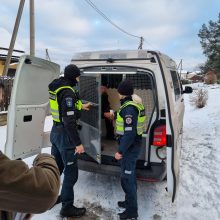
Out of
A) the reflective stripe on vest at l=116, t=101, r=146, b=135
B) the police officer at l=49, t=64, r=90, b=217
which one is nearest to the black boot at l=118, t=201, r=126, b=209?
the police officer at l=49, t=64, r=90, b=217

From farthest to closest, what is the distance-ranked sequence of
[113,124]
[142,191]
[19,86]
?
[113,124] < [142,191] < [19,86]

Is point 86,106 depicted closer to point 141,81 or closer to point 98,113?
point 98,113

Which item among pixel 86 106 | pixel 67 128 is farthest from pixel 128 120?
pixel 86 106

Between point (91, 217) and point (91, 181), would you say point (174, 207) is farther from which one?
point (91, 181)

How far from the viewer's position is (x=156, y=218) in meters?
4.11

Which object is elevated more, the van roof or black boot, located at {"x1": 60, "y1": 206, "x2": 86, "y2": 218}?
the van roof

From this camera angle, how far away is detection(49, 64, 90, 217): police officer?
12.7ft

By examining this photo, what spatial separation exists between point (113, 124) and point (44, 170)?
5070mm

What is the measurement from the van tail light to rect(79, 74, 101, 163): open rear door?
81cm


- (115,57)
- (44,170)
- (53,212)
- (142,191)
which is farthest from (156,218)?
(44,170)

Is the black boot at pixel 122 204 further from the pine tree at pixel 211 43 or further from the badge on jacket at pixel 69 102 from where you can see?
the pine tree at pixel 211 43

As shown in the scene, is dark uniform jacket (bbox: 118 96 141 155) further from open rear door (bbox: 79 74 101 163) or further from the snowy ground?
the snowy ground

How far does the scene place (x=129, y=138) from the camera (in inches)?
149

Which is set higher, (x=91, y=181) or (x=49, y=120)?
(x=49, y=120)
